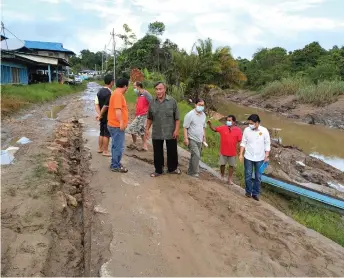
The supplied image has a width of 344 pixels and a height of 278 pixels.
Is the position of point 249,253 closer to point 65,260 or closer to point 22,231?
point 65,260

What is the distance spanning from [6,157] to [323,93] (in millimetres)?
30048

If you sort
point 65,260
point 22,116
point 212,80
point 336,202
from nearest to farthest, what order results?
point 65,260 < point 336,202 < point 22,116 < point 212,80

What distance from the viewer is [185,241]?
4.35m

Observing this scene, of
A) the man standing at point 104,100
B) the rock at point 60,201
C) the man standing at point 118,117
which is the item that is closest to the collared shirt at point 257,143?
the man standing at point 118,117

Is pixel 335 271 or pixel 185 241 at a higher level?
pixel 185 241

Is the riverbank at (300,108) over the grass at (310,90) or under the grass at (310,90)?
under

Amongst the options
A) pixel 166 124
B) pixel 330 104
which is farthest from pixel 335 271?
pixel 330 104

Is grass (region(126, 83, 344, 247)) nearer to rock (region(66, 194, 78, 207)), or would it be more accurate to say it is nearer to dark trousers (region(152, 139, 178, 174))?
dark trousers (region(152, 139, 178, 174))

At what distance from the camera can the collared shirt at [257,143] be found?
644cm

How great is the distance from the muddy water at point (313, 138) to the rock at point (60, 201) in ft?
41.5

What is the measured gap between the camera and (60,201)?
529cm

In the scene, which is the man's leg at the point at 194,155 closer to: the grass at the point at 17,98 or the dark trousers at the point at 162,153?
the dark trousers at the point at 162,153

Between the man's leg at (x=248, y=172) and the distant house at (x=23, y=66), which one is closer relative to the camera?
the man's leg at (x=248, y=172)

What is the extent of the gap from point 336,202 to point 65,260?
20.5 feet
